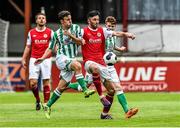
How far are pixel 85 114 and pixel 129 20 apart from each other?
1876 centimetres

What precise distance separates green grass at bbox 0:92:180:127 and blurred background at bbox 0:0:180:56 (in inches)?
435

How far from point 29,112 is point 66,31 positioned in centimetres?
318

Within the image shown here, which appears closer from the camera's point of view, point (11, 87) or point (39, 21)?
point (39, 21)

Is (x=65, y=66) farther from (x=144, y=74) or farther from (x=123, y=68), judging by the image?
(x=123, y=68)

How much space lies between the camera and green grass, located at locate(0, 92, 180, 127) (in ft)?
50.2

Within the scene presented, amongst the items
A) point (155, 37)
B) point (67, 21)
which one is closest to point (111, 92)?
point (67, 21)

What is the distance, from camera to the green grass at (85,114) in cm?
1529

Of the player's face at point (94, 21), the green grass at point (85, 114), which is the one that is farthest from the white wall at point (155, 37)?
the player's face at point (94, 21)

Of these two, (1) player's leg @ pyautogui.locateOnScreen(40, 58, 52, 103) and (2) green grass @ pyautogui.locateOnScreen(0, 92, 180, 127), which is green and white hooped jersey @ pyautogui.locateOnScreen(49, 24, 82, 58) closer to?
(2) green grass @ pyautogui.locateOnScreen(0, 92, 180, 127)

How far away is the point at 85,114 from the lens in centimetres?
1814

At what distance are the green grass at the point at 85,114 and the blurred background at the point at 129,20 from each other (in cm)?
1104

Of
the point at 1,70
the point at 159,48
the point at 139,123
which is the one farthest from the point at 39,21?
the point at 159,48

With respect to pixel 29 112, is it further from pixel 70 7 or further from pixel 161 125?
pixel 70 7

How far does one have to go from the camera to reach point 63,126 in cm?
1469
